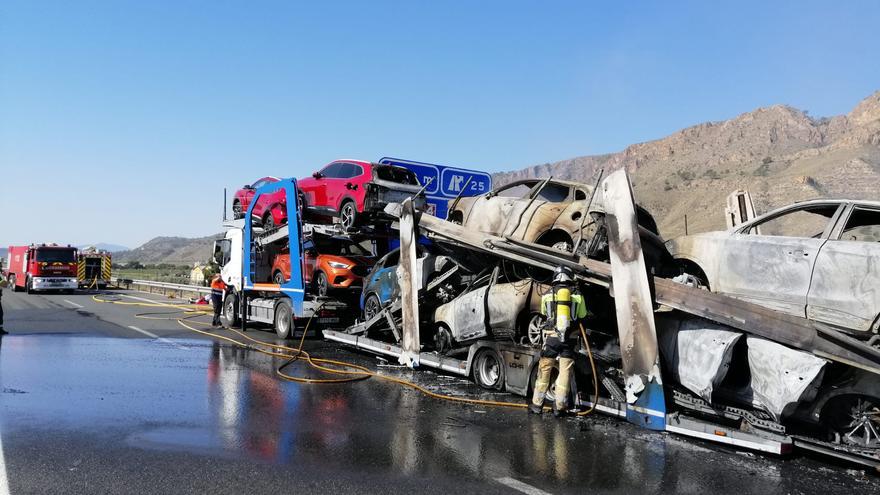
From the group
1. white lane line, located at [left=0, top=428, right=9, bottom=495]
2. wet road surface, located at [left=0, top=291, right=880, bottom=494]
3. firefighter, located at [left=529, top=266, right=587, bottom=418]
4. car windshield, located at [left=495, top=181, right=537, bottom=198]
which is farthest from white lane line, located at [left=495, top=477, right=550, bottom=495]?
car windshield, located at [left=495, top=181, right=537, bottom=198]

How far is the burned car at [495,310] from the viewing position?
27.5 feet

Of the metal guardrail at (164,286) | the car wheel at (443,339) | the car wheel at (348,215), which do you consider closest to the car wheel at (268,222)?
the car wheel at (348,215)

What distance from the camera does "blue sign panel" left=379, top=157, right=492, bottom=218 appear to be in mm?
12477

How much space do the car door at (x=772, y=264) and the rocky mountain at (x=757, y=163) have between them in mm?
27401

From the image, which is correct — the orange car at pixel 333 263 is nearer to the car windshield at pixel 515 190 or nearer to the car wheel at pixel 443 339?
the car wheel at pixel 443 339

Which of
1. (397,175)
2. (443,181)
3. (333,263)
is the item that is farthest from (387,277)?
(443,181)

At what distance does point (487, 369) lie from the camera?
28.7 feet

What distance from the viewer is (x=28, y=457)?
5285mm

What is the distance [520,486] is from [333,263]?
845 cm

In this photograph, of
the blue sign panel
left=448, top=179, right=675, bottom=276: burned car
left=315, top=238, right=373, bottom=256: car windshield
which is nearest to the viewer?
left=448, top=179, right=675, bottom=276: burned car

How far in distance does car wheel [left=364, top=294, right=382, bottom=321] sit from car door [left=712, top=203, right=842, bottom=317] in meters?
6.21

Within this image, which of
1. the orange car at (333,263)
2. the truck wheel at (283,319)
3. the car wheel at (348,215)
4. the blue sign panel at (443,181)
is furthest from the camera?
the truck wheel at (283,319)

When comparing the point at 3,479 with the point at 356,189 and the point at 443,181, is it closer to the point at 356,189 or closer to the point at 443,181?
the point at 356,189

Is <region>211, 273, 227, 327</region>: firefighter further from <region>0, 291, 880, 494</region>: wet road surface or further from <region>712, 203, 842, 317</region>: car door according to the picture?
<region>712, 203, 842, 317</region>: car door
